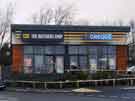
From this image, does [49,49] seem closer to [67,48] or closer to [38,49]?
[38,49]

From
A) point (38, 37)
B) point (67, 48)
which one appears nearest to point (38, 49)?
point (38, 37)

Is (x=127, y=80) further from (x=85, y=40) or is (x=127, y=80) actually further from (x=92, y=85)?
(x=85, y=40)

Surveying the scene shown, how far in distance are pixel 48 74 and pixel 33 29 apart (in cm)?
589

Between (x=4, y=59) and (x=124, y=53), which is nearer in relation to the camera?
(x=124, y=53)

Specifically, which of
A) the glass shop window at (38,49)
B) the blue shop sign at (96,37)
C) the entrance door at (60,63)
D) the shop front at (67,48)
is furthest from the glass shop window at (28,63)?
the blue shop sign at (96,37)

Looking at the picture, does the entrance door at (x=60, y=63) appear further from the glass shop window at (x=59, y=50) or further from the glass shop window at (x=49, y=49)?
the glass shop window at (x=49, y=49)

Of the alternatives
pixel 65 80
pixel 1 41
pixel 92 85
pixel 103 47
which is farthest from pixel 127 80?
pixel 1 41

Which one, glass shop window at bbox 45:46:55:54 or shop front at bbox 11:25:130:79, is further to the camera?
glass shop window at bbox 45:46:55:54

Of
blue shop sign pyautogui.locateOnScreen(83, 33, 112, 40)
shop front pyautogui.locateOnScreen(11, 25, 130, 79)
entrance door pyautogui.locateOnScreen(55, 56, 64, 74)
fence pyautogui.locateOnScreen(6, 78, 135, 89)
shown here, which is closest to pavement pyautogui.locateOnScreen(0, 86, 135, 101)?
fence pyautogui.locateOnScreen(6, 78, 135, 89)

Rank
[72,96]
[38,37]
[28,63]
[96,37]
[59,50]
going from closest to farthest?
[72,96], [28,63], [38,37], [59,50], [96,37]

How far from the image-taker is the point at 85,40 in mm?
41469

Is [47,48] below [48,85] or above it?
above

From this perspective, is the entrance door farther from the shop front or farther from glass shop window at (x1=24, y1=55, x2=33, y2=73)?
glass shop window at (x1=24, y1=55, x2=33, y2=73)

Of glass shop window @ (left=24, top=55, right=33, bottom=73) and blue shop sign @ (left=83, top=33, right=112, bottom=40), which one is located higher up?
blue shop sign @ (left=83, top=33, right=112, bottom=40)
